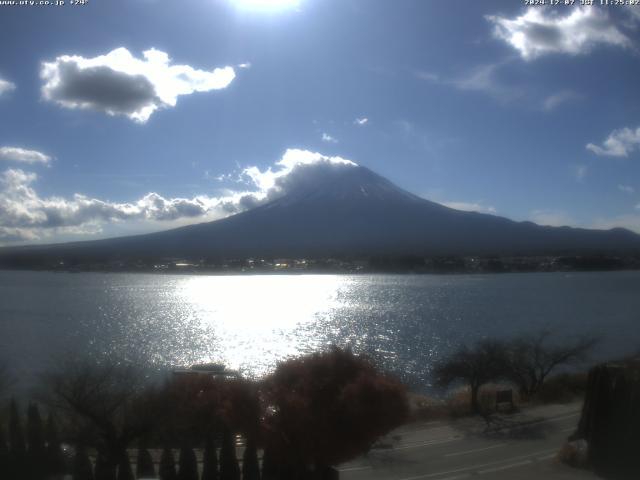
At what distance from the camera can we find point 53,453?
7344mm

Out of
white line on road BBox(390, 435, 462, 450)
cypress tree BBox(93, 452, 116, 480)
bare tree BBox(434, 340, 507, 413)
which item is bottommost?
white line on road BBox(390, 435, 462, 450)

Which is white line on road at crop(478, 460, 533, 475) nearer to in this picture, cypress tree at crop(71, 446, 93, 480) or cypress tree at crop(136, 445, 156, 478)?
cypress tree at crop(136, 445, 156, 478)

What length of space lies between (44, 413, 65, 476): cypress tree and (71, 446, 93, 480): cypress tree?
9.5 inches

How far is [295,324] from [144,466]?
27285 millimetres

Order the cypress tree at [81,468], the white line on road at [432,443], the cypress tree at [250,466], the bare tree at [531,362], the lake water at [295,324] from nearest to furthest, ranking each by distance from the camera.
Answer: the cypress tree at [81,468] → the cypress tree at [250,466] → the white line on road at [432,443] → the bare tree at [531,362] → the lake water at [295,324]

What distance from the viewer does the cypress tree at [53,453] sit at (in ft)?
23.7

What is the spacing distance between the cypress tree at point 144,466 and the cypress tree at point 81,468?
1.82 ft

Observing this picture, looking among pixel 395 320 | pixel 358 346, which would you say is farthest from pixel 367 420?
pixel 395 320

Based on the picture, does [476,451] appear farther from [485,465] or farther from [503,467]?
[503,467]

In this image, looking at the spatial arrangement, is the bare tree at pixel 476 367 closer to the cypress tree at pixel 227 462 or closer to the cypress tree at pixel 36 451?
the cypress tree at pixel 227 462

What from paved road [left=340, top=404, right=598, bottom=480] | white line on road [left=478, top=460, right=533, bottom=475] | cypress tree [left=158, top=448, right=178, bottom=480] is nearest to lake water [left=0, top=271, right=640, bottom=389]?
paved road [left=340, top=404, right=598, bottom=480]

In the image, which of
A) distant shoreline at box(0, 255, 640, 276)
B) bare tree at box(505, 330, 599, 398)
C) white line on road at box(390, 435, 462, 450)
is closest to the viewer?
white line on road at box(390, 435, 462, 450)

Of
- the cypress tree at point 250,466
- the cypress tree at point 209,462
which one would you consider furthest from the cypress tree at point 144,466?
the cypress tree at point 250,466

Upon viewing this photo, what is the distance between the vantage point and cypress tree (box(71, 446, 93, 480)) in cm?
703
